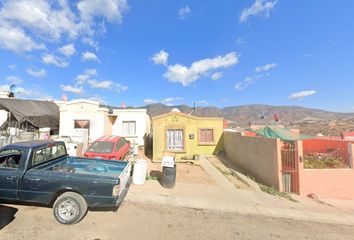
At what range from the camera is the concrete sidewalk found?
726 centimetres

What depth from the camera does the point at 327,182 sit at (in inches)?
384

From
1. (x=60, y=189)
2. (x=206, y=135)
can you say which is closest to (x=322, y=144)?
(x=206, y=135)

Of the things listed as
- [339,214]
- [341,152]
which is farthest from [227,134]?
[339,214]

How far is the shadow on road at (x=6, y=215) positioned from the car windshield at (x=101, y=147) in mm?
5655

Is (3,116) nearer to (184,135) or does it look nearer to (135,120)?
(135,120)

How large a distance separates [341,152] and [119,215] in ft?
35.8

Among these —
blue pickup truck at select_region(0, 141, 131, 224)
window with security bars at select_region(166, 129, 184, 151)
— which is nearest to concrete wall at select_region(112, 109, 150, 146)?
window with security bars at select_region(166, 129, 184, 151)

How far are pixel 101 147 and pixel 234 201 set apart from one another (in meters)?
7.73

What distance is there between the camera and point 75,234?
4.94 metres

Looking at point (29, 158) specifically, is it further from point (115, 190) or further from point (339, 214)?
point (339, 214)

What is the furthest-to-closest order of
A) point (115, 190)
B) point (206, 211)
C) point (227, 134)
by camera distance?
point (227, 134) → point (206, 211) → point (115, 190)

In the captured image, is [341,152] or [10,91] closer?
[341,152]

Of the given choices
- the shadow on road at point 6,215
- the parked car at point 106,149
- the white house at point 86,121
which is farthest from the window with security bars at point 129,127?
the shadow on road at point 6,215

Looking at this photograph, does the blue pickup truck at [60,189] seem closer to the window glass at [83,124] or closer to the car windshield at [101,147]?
the car windshield at [101,147]
